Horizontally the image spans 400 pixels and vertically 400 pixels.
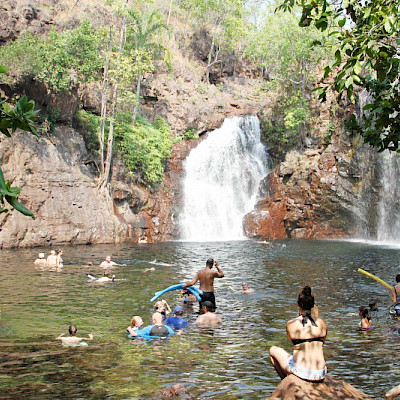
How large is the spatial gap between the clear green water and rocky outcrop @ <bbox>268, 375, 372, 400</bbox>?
5.53ft

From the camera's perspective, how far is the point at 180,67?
52312 mm

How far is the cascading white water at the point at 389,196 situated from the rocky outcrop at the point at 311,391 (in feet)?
119

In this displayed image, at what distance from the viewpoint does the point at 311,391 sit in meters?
6.11

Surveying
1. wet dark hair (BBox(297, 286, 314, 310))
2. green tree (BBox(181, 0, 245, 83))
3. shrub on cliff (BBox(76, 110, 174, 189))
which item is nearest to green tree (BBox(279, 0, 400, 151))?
wet dark hair (BBox(297, 286, 314, 310))

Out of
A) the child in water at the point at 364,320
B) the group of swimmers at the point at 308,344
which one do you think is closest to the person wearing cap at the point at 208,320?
the child in water at the point at 364,320

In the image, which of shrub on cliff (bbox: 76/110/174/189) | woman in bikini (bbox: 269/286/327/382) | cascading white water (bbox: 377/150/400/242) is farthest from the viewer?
cascading white water (bbox: 377/150/400/242)

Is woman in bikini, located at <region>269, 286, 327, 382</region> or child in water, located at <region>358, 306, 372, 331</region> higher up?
woman in bikini, located at <region>269, 286, 327, 382</region>

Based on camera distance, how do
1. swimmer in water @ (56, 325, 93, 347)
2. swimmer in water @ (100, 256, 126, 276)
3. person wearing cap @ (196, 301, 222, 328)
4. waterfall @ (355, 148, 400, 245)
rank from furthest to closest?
waterfall @ (355, 148, 400, 245), swimmer in water @ (100, 256, 126, 276), person wearing cap @ (196, 301, 222, 328), swimmer in water @ (56, 325, 93, 347)

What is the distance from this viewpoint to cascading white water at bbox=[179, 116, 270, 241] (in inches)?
1618

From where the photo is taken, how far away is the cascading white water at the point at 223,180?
41.1 metres

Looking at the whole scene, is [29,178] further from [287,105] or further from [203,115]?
[287,105]

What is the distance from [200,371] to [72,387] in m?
2.32

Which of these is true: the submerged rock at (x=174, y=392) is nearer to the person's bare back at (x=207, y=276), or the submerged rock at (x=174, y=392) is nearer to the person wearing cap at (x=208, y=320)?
the person wearing cap at (x=208, y=320)

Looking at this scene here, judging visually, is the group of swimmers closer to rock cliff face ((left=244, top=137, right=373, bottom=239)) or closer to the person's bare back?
the person's bare back
